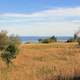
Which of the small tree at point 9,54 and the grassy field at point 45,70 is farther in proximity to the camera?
the small tree at point 9,54

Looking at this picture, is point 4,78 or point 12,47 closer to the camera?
point 4,78

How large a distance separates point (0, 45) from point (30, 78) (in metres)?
36.0

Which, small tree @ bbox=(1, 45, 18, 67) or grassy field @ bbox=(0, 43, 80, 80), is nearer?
grassy field @ bbox=(0, 43, 80, 80)

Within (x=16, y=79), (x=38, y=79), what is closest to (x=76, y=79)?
(x=38, y=79)

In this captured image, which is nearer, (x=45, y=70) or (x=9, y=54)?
(x=45, y=70)

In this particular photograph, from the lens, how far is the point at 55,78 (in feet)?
30.3

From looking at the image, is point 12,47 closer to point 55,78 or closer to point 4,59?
point 4,59

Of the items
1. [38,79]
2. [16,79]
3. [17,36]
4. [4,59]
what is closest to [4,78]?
[16,79]

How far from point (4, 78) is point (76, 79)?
7.35 ft

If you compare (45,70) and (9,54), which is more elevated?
(45,70)

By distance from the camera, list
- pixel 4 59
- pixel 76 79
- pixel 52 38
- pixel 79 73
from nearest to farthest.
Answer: pixel 76 79 < pixel 79 73 < pixel 4 59 < pixel 52 38

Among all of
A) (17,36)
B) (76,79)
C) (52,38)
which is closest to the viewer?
(76,79)

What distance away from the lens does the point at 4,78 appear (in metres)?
9.97

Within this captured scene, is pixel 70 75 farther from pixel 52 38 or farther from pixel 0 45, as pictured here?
pixel 52 38
